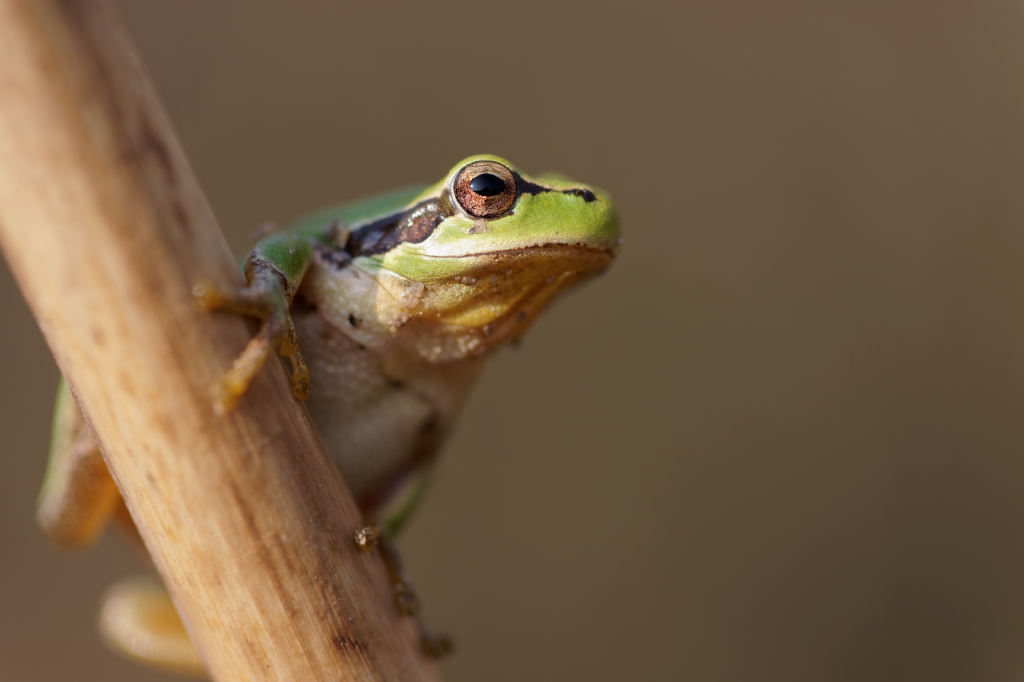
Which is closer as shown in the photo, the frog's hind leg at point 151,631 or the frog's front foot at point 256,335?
the frog's front foot at point 256,335

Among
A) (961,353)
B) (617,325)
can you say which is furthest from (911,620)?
(617,325)

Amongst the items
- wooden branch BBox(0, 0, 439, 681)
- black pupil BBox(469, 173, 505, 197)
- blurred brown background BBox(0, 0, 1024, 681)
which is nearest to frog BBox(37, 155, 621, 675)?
black pupil BBox(469, 173, 505, 197)

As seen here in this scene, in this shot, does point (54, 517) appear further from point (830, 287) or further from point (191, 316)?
point (830, 287)

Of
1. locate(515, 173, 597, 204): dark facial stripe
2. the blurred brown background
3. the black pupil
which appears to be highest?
the black pupil

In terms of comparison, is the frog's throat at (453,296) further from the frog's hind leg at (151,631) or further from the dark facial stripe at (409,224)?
the frog's hind leg at (151,631)

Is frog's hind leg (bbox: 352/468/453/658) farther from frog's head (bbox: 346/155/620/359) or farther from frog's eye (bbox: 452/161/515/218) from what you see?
frog's eye (bbox: 452/161/515/218)

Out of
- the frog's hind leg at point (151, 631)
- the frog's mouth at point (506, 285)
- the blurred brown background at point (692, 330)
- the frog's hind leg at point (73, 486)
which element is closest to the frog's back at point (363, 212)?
the frog's mouth at point (506, 285)

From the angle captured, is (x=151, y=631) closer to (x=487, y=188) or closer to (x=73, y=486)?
(x=73, y=486)
